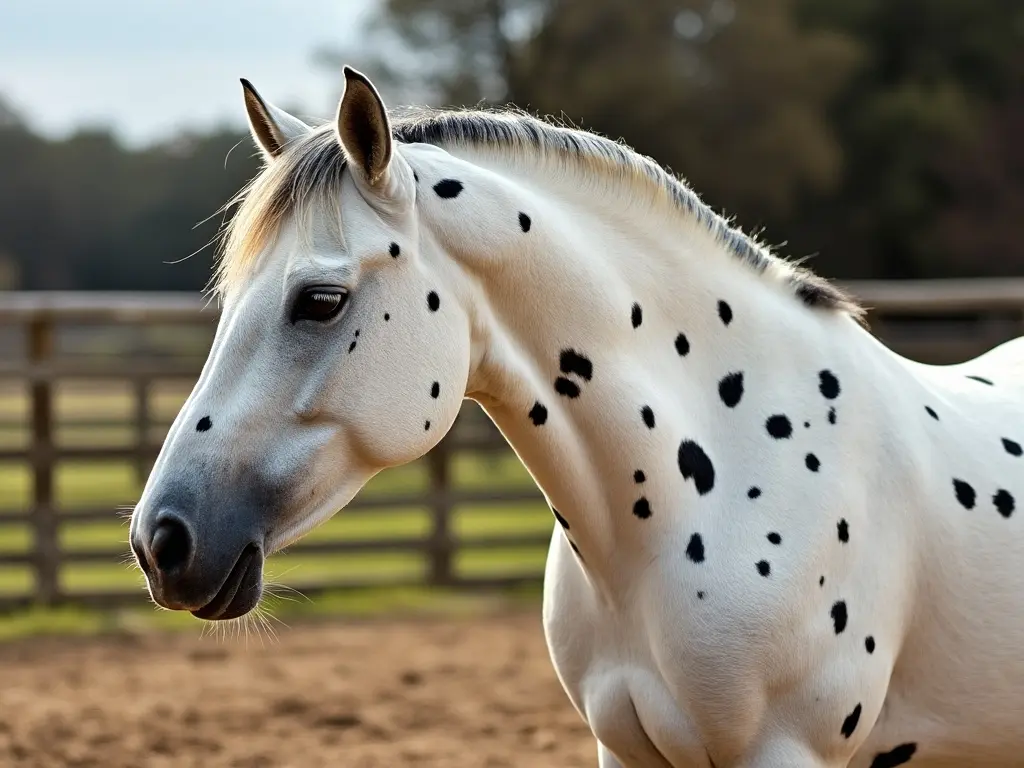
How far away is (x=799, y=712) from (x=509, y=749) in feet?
7.58

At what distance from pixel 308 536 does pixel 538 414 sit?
5.82 meters

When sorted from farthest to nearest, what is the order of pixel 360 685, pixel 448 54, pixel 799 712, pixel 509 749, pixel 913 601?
pixel 448 54, pixel 360 685, pixel 509 749, pixel 913 601, pixel 799 712

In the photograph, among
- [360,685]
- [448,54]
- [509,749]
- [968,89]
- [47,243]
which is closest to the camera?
[509,749]

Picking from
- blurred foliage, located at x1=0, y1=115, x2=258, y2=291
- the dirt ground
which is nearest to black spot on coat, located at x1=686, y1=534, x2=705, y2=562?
the dirt ground

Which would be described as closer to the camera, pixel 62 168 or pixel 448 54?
pixel 448 54

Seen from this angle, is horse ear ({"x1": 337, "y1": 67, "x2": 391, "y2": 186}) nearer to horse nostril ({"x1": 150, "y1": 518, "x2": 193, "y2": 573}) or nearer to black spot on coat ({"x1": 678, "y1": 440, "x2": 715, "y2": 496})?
horse nostril ({"x1": 150, "y1": 518, "x2": 193, "y2": 573})

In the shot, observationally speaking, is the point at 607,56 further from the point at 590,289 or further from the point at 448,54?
the point at 590,289

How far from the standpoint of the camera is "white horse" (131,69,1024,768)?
1.77m

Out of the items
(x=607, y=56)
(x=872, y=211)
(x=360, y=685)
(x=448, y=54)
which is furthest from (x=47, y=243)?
(x=360, y=685)

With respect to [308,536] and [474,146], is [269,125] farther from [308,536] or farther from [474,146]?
[308,536]

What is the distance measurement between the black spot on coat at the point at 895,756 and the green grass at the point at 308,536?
10.2ft

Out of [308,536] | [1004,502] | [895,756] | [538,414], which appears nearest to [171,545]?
[538,414]

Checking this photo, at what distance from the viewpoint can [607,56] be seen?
1825 cm

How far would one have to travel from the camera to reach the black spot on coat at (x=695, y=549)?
199 centimetres
